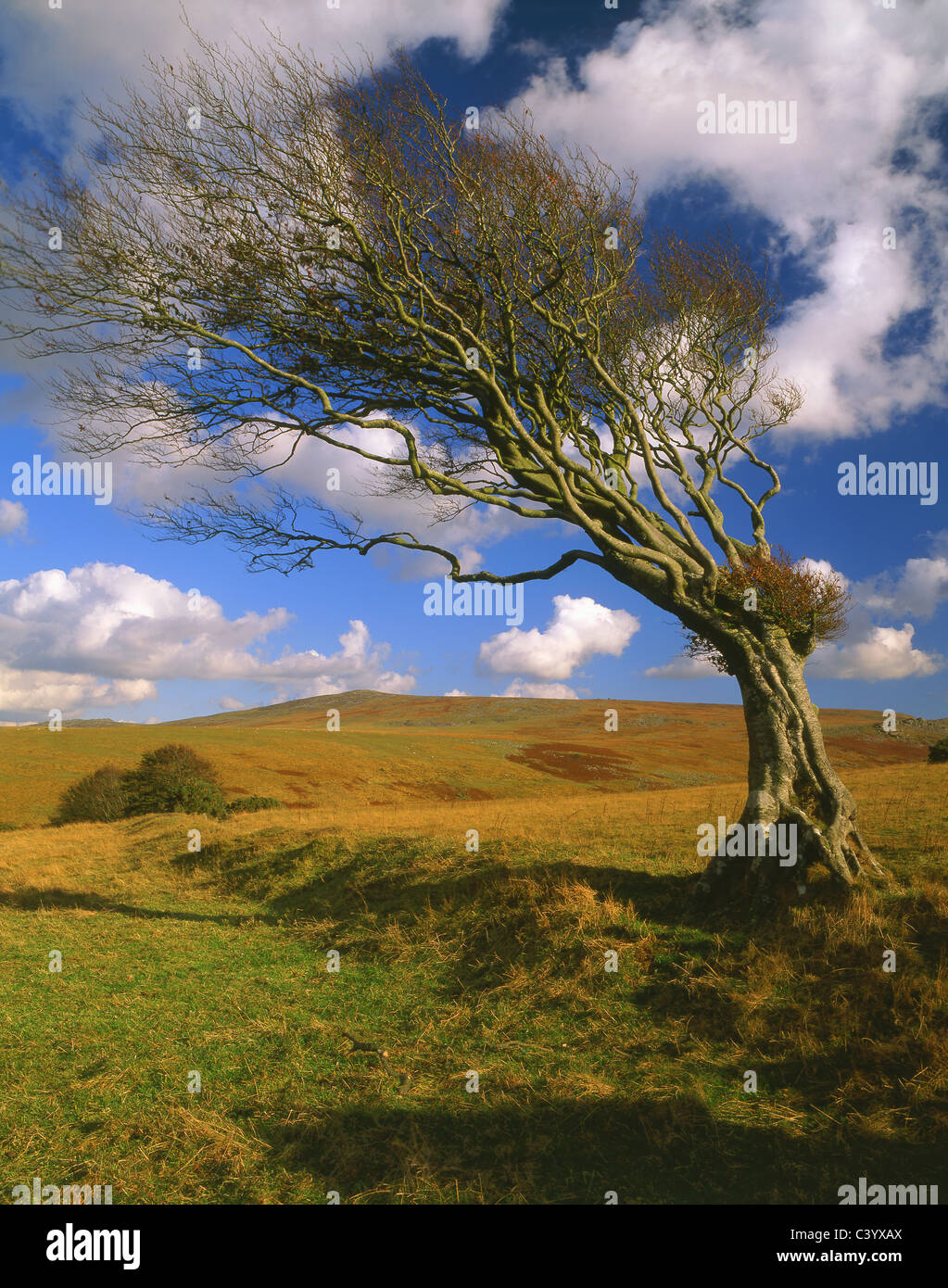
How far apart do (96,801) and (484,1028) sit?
2915cm

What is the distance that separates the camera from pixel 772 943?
25.3 feet

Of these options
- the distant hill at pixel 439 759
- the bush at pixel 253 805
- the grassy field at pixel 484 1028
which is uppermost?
the grassy field at pixel 484 1028

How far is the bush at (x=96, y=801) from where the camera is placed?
101ft

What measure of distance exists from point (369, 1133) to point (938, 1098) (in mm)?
4318

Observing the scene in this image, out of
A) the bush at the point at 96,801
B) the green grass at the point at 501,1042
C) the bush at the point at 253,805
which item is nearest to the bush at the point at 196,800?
the bush at the point at 253,805

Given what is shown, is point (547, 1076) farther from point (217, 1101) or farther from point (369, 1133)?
point (217, 1101)

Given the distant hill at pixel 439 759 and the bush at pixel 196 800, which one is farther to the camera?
the distant hill at pixel 439 759

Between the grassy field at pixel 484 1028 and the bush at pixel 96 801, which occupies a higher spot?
the grassy field at pixel 484 1028

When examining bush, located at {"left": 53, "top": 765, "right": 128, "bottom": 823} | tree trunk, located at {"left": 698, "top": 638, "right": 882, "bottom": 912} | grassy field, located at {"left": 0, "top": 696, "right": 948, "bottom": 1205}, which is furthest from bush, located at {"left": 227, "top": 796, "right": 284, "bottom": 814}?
tree trunk, located at {"left": 698, "top": 638, "right": 882, "bottom": 912}

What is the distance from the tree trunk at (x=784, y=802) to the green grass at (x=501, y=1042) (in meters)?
0.45

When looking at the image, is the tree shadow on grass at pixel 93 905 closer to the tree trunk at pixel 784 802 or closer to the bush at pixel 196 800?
the tree trunk at pixel 784 802

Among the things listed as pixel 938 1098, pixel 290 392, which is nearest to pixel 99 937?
pixel 290 392
